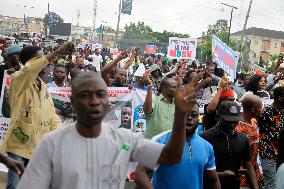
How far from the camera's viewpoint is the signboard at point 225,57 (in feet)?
31.8

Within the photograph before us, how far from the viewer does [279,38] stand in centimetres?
9781

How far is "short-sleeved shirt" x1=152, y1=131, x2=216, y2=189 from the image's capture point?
3.29m

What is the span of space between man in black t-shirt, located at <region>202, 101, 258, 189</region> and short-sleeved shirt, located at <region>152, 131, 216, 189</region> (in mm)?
698

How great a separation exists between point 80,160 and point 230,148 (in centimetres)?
214

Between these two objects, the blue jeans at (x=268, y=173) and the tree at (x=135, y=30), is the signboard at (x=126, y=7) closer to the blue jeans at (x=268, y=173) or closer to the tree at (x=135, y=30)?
the blue jeans at (x=268, y=173)

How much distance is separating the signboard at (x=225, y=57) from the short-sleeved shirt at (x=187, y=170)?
6.34 m

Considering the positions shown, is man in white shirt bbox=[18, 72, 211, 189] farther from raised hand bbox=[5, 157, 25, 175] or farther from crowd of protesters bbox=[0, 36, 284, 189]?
raised hand bbox=[5, 157, 25, 175]

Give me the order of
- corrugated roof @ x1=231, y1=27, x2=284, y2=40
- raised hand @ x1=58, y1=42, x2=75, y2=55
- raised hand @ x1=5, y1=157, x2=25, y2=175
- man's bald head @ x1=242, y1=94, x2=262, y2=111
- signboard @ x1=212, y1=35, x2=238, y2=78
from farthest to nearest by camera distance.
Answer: corrugated roof @ x1=231, y1=27, x2=284, y2=40
signboard @ x1=212, y1=35, x2=238, y2=78
man's bald head @ x1=242, y1=94, x2=262, y2=111
raised hand @ x1=58, y1=42, x2=75, y2=55
raised hand @ x1=5, y1=157, x2=25, y2=175

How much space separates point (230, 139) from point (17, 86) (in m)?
1.96

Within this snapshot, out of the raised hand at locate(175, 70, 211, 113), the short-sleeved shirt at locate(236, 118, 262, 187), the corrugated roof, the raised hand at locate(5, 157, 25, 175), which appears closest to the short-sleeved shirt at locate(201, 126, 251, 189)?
the short-sleeved shirt at locate(236, 118, 262, 187)

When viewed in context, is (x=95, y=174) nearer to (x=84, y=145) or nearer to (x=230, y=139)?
(x=84, y=145)

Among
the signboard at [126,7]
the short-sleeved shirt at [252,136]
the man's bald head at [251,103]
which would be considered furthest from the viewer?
the signboard at [126,7]

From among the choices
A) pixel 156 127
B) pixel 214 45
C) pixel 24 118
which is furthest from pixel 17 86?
pixel 214 45

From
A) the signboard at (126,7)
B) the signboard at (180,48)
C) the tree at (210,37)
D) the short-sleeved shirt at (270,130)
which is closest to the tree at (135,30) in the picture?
the tree at (210,37)
